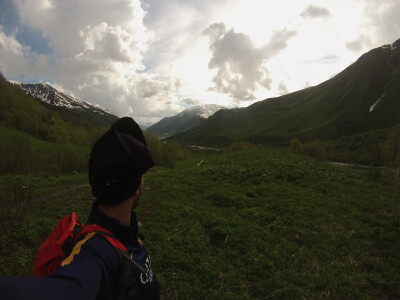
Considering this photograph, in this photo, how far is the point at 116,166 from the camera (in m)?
2.45

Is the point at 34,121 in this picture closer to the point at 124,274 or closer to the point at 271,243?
the point at 271,243

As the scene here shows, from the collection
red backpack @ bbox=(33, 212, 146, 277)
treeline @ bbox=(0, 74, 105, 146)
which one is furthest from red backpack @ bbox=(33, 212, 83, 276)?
treeline @ bbox=(0, 74, 105, 146)

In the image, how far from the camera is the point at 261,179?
65.3 feet

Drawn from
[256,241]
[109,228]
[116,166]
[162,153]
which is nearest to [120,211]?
[109,228]

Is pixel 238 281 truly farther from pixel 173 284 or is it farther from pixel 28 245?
pixel 28 245

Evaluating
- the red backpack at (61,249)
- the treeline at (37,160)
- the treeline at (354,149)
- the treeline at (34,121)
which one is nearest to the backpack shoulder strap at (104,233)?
the red backpack at (61,249)

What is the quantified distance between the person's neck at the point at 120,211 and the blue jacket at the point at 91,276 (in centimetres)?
5

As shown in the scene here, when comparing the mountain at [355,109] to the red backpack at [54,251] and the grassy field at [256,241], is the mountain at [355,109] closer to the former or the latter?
the grassy field at [256,241]

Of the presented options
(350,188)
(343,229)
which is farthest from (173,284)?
(350,188)

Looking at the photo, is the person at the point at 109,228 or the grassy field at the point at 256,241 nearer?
the person at the point at 109,228

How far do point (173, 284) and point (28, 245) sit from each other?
560 centimetres

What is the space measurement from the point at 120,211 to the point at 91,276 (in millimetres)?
902

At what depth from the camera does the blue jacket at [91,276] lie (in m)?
1.32

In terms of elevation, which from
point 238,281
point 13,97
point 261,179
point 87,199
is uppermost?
point 13,97
